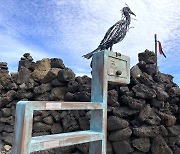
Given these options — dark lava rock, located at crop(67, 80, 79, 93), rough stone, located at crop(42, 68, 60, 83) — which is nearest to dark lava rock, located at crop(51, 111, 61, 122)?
dark lava rock, located at crop(67, 80, 79, 93)

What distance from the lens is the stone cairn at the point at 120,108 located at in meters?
3.82

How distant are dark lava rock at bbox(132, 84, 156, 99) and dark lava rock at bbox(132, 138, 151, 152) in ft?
2.83

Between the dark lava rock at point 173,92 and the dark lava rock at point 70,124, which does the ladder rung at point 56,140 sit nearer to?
the dark lava rock at point 70,124

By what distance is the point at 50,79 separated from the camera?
5.20 metres

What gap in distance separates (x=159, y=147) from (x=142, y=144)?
1.13 ft

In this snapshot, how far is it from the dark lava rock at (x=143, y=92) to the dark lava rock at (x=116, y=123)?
64cm

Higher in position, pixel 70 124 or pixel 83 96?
pixel 83 96

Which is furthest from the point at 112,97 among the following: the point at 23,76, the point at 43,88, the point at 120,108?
the point at 23,76

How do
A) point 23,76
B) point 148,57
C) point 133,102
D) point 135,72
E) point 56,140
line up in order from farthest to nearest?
point 23,76 < point 148,57 < point 135,72 < point 133,102 < point 56,140

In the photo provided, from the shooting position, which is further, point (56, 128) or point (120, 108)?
point (56, 128)

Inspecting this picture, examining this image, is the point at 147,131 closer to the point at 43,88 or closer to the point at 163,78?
the point at 163,78

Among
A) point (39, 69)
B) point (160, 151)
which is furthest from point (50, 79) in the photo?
point (160, 151)

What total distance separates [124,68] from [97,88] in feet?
1.75

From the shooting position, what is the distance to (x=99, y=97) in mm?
2480
